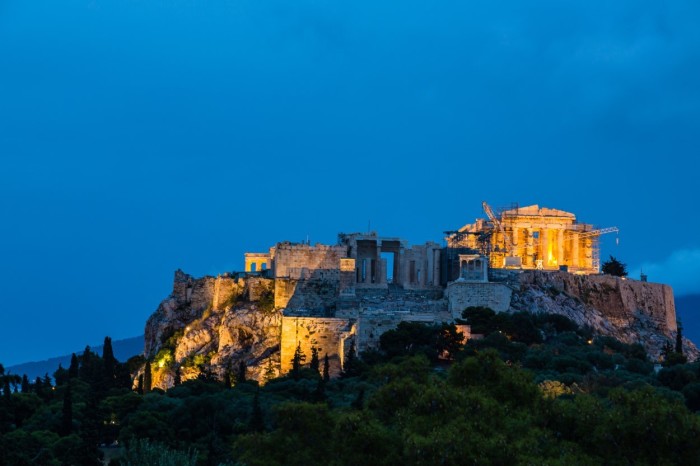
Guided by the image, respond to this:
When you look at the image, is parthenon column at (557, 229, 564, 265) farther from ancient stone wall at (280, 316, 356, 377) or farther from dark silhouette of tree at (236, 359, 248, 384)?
dark silhouette of tree at (236, 359, 248, 384)

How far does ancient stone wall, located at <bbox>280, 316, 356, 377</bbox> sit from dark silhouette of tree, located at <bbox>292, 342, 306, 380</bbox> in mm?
263

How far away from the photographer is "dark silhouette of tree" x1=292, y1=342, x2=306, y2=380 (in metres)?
54.9

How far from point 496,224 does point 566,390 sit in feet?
123

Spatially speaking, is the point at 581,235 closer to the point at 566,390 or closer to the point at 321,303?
the point at 321,303

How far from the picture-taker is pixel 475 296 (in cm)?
6412

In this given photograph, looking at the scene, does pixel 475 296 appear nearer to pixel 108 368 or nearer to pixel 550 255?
pixel 550 255

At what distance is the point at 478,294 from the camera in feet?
211

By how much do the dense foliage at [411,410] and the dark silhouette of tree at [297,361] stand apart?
0.25ft

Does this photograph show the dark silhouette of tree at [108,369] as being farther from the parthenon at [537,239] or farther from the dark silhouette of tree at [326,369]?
the parthenon at [537,239]

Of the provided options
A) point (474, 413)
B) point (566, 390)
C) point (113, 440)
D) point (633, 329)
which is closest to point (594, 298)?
point (633, 329)

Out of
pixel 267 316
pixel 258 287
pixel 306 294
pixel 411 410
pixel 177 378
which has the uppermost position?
pixel 258 287

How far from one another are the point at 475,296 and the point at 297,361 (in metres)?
12.0

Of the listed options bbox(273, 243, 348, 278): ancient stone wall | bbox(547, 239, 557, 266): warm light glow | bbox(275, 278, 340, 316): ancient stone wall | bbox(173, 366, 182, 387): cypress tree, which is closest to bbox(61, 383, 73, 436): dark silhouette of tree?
bbox(173, 366, 182, 387): cypress tree

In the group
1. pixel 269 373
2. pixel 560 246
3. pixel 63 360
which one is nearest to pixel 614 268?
pixel 560 246
